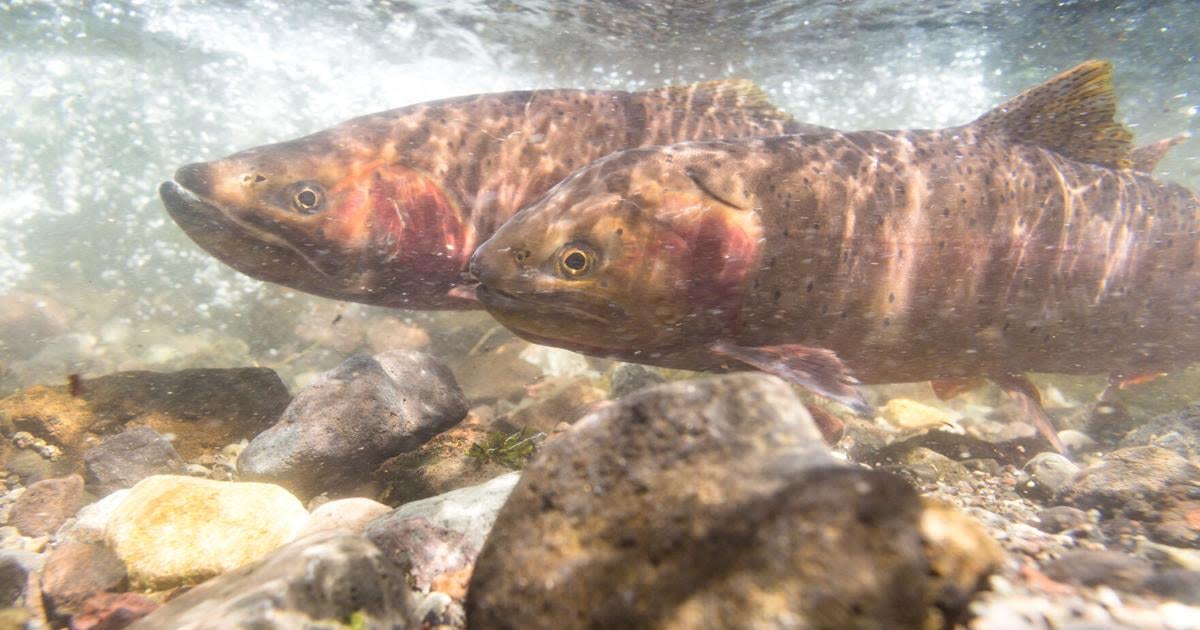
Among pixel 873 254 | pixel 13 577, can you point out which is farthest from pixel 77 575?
pixel 873 254

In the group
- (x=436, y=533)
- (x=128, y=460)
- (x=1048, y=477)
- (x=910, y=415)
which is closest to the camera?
(x=436, y=533)

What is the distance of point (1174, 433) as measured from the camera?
4.66 meters

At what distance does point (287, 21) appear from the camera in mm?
17922

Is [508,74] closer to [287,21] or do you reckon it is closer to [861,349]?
[287,21]

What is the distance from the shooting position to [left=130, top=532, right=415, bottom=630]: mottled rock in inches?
63.3

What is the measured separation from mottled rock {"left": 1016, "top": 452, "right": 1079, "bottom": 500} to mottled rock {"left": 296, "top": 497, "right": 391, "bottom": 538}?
157 inches

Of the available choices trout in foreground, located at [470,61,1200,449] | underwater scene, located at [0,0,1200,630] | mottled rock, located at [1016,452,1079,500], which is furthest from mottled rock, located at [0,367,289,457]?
mottled rock, located at [1016,452,1079,500]

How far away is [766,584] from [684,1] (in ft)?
49.9

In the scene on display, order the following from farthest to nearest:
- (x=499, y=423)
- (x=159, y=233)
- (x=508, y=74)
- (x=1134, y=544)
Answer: (x=508, y=74)
(x=159, y=233)
(x=499, y=423)
(x=1134, y=544)

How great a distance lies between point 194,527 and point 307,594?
151cm

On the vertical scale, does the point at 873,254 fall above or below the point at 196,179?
above

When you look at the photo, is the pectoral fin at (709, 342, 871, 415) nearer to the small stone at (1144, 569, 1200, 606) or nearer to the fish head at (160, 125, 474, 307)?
the small stone at (1144, 569, 1200, 606)

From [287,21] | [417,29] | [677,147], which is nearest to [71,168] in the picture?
[287,21]

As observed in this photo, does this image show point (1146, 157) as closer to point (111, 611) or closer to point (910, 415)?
point (910, 415)
